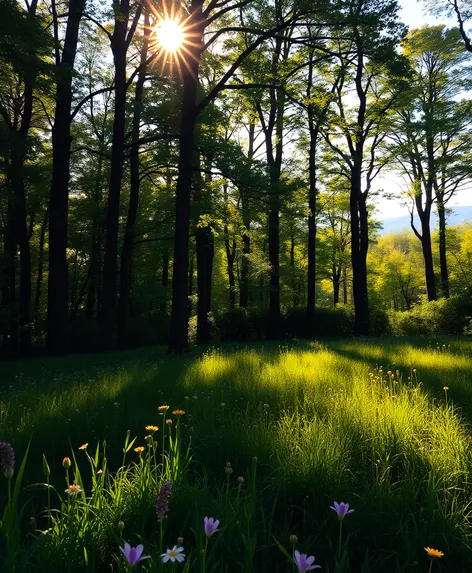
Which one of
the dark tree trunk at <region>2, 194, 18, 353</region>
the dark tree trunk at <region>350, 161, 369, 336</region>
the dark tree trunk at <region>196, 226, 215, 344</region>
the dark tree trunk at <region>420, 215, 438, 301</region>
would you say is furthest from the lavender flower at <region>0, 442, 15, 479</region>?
the dark tree trunk at <region>420, 215, 438, 301</region>

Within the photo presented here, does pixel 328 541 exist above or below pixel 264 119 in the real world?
below

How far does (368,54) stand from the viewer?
11992mm

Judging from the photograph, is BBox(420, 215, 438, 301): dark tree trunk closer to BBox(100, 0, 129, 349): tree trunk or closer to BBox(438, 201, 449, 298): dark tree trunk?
BBox(438, 201, 449, 298): dark tree trunk

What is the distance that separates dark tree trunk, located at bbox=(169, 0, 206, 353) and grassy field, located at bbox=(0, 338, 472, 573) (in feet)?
23.0

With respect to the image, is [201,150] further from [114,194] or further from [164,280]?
[164,280]

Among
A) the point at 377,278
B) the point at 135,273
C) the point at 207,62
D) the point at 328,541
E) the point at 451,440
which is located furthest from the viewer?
the point at 377,278

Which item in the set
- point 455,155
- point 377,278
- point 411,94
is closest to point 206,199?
point 411,94

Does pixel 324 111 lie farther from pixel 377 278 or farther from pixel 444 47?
pixel 377 278

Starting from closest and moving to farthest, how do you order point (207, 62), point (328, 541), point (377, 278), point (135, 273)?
point (328, 541) < point (207, 62) < point (135, 273) < point (377, 278)

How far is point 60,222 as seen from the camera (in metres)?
15.5

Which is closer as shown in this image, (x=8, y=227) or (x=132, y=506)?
(x=132, y=506)

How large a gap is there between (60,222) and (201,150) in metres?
6.45

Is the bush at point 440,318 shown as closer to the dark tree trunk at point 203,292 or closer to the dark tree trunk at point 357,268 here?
the dark tree trunk at point 357,268

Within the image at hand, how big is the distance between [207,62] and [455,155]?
16144mm
